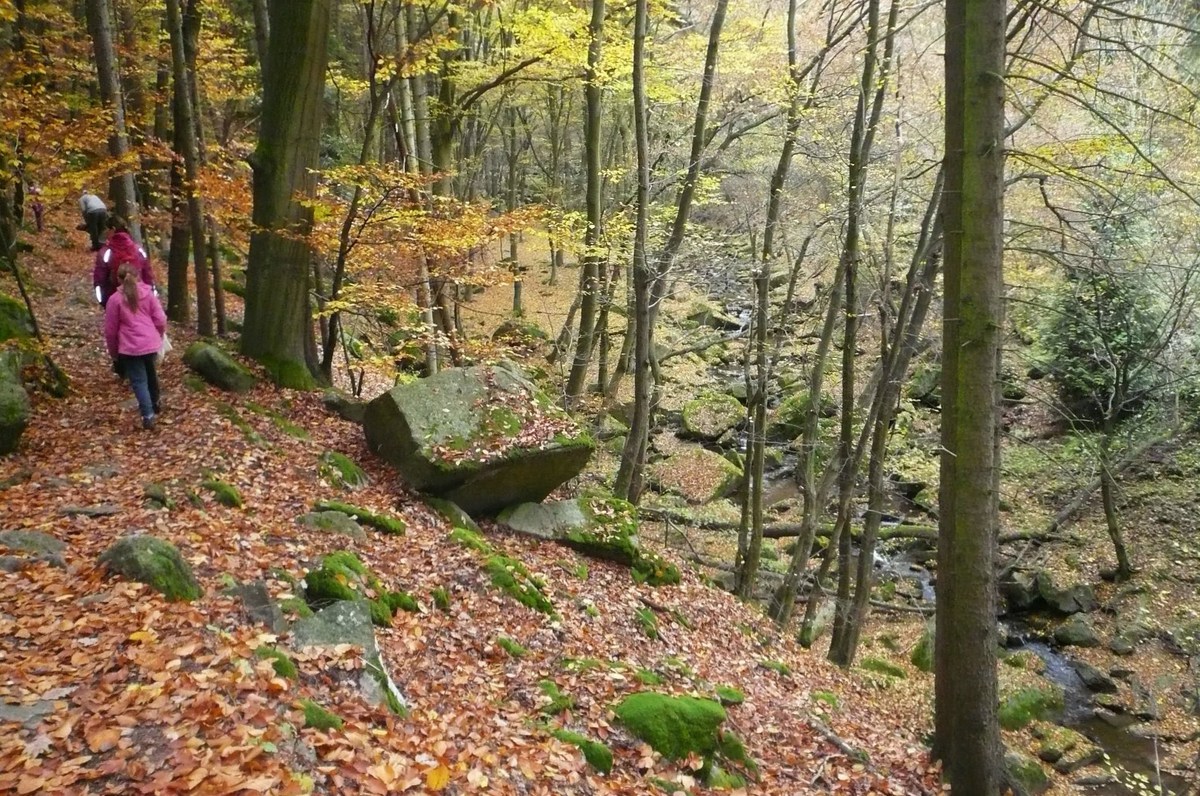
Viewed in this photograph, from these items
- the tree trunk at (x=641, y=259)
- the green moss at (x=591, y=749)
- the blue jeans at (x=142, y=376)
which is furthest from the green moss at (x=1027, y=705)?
the blue jeans at (x=142, y=376)

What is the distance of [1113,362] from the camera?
45.2ft

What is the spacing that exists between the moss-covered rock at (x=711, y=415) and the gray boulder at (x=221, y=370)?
14234 mm

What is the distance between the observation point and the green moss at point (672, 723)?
5762 millimetres

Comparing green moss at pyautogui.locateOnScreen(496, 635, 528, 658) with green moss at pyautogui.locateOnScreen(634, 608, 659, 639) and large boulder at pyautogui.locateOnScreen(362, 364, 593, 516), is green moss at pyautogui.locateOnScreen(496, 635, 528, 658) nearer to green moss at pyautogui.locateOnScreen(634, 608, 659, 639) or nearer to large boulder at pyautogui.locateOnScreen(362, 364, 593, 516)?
green moss at pyautogui.locateOnScreen(634, 608, 659, 639)

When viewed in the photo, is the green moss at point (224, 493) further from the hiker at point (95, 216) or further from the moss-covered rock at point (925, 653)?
the moss-covered rock at point (925, 653)

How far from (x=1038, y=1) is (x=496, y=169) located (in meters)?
36.3

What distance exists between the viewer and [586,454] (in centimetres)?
934

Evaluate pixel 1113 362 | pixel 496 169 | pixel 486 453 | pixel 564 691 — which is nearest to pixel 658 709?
pixel 564 691

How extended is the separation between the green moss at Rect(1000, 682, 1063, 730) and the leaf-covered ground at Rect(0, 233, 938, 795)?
156cm

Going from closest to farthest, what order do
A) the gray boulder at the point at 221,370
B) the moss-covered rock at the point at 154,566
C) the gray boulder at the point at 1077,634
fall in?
the moss-covered rock at the point at 154,566
the gray boulder at the point at 221,370
the gray boulder at the point at 1077,634

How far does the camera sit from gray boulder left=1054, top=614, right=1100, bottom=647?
14000 millimetres

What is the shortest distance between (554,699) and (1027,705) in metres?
9.60

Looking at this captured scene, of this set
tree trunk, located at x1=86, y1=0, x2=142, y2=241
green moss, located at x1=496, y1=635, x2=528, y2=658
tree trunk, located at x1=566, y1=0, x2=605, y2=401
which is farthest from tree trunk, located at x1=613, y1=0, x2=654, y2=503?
tree trunk, located at x1=86, y1=0, x2=142, y2=241

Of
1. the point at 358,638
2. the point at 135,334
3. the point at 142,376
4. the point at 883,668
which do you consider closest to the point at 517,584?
the point at 358,638
